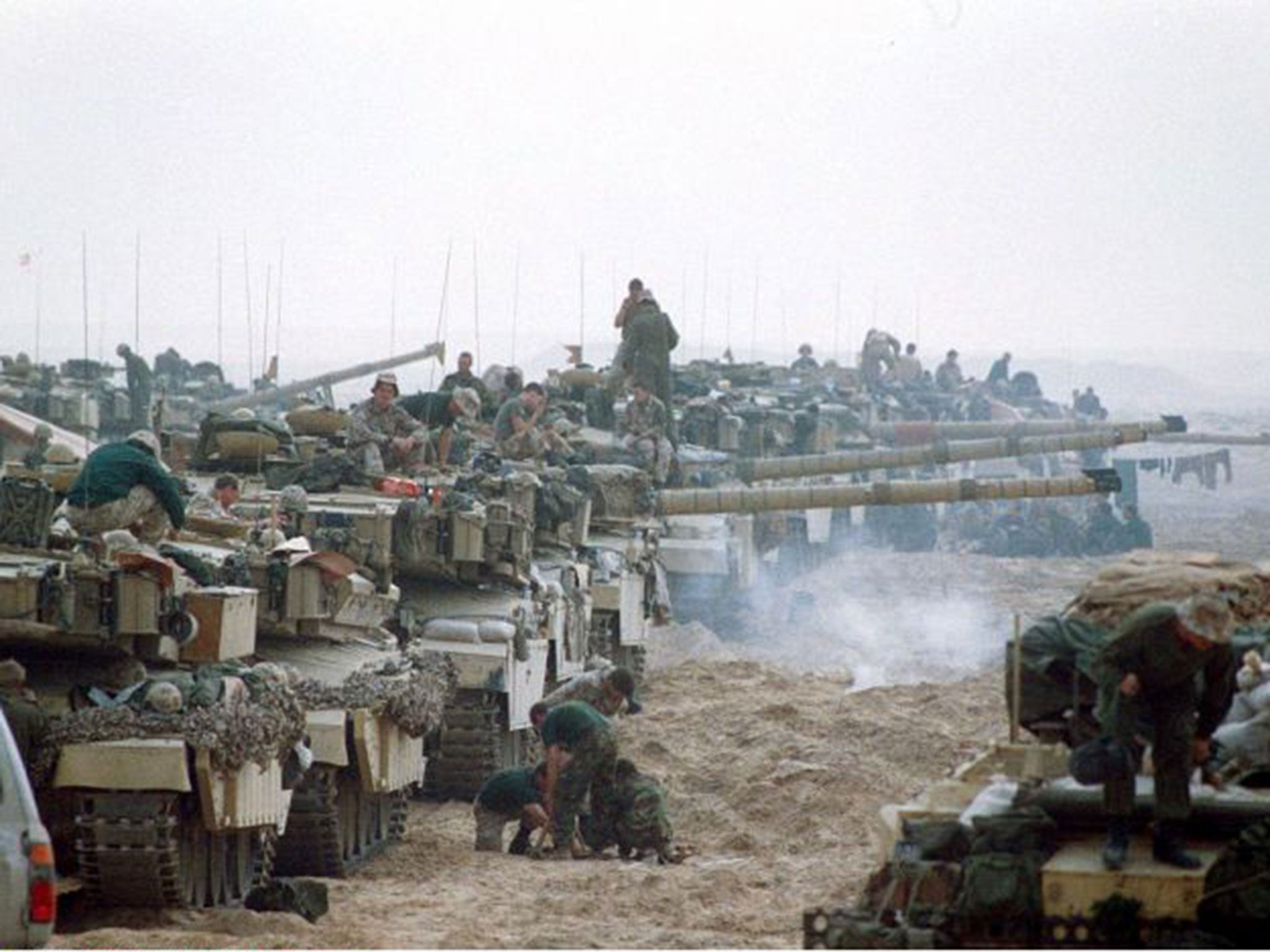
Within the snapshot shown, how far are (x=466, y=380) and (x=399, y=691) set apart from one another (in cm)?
1496

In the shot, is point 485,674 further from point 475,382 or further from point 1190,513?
point 1190,513

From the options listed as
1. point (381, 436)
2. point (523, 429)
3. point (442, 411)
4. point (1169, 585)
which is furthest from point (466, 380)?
point (1169, 585)

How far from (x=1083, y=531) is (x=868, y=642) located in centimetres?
1504

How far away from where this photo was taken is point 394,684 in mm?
20188

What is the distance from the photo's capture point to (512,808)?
19.9m

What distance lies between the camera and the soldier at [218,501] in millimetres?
21906

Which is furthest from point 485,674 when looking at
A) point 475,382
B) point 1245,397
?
point 1245,397

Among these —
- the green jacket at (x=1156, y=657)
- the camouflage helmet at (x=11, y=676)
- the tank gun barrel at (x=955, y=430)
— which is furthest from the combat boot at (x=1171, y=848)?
the tank gun barrel at (x=955, y=430)

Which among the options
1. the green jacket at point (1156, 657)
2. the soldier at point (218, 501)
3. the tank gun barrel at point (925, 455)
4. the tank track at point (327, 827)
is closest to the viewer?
the green jacket at point (1156, 657)

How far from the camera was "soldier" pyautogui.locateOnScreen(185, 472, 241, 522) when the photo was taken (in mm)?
21906

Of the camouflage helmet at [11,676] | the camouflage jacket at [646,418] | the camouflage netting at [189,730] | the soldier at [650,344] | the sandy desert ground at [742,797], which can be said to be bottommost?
the sandy desert ground at [742,797]

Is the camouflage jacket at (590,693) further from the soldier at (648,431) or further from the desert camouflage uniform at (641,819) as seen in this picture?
the soldier at (648,431)

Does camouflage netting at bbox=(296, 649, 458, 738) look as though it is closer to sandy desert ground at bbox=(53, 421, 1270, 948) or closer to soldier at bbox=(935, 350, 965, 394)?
sandy desert ground at bbox=(53, 421, 1270, 948)

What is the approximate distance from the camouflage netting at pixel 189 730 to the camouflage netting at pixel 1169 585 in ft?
14.9
